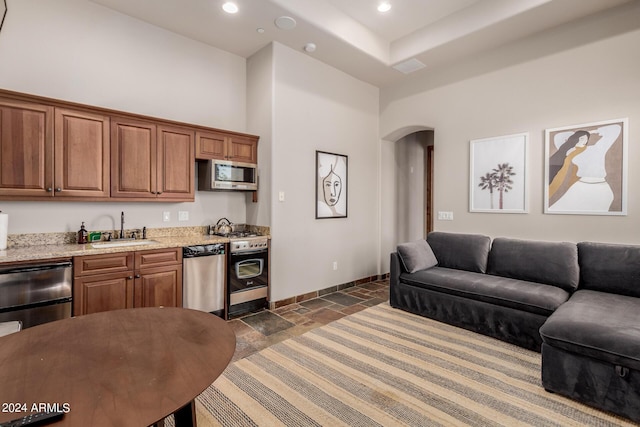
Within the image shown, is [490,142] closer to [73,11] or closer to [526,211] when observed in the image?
[526,211]

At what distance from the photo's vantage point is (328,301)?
4266 mm

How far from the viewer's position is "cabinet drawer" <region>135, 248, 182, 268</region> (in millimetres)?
2936

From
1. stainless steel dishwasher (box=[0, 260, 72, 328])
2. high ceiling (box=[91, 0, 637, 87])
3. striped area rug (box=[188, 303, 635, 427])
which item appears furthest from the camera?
high ceiling (box=[91, 0, 637, 87])

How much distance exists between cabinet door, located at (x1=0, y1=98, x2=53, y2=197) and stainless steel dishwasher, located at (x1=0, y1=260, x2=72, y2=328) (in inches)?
27.6

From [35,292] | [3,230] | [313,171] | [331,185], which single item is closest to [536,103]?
[331,185]

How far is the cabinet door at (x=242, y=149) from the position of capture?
3.88 m

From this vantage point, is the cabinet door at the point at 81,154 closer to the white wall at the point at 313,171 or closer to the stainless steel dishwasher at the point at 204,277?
the stainless steel dishwasher at the point at 204,277

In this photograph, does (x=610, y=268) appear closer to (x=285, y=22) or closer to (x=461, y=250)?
(x=461, y=250)

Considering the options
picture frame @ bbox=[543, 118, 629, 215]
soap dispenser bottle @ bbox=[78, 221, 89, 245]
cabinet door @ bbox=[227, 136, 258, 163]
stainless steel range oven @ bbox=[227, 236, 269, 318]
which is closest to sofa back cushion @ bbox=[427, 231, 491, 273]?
picture frame @ bbox=[543, 118, 629, 215]

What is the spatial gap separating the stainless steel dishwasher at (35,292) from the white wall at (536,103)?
14.3ft

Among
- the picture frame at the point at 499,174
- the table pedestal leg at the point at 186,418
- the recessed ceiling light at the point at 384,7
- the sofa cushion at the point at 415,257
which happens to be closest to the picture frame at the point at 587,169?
the picture frame at the point at 499,174

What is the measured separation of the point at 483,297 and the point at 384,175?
280cm

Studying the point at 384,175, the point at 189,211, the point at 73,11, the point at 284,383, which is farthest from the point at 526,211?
the point at 73,11

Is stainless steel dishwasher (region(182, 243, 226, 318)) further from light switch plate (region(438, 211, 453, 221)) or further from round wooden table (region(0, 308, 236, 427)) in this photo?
light switch plate (region(438, 211, 453, 221))
